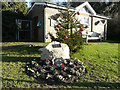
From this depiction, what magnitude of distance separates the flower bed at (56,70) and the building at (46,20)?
415cm

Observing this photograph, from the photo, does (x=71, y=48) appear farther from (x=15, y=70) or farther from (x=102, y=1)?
(x=102, y=1)

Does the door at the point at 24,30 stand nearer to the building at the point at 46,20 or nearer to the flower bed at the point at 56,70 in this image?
the building at the point at 46,20

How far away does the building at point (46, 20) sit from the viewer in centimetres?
1056

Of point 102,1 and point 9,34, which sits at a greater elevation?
point 102,1

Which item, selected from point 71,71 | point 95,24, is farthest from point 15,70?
point 95,24

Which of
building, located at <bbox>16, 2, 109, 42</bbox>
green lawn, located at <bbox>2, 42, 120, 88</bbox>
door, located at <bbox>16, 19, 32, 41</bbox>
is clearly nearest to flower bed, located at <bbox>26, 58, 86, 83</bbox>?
green lawn, located at <bbox>2, 42, 120, 88</bbox>

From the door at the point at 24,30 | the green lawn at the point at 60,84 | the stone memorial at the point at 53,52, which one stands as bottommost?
the green lawn at the point at 60,84

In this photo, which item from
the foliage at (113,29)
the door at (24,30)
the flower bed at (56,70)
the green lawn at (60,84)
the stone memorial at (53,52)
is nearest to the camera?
the green lawn at (60,84)

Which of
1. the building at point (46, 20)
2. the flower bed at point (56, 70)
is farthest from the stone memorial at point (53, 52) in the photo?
the building at point (46, 20)

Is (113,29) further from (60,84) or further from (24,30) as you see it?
(60,84)

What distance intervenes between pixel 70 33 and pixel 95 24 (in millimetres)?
10801

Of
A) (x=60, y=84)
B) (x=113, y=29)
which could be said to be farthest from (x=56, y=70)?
(x=113, y=29)

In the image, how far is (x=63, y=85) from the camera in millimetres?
3457

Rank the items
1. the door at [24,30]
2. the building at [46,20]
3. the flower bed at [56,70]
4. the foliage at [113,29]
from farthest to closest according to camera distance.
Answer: the foliage at [113,29] → the door at [24,30] → the building at [46,20] → the flower bed at [56,70]
